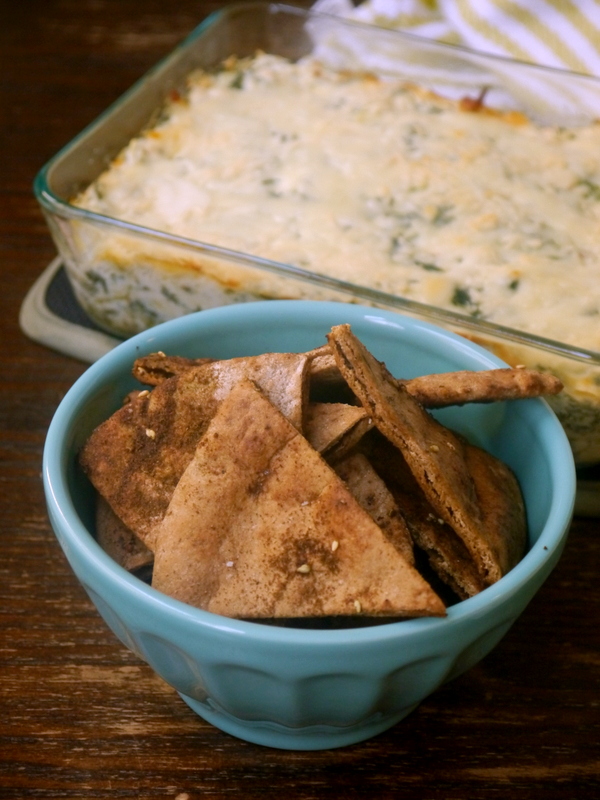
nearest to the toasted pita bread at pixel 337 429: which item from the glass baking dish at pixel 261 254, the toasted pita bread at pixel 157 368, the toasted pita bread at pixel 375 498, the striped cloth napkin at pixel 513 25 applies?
the toasted pita bread at pixel 375 498

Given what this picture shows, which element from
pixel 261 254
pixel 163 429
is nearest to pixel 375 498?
pixel 163 429

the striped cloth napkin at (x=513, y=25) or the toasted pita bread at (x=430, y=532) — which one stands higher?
the striped cloth napkin at (x=513, y=25)

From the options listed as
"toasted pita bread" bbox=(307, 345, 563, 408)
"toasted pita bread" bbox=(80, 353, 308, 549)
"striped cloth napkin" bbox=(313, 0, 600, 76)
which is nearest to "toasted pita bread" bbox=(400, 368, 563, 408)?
"toasted pita bread" bbox=(307, 345, 563, 408)

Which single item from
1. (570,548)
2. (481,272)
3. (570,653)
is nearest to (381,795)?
(570,653)

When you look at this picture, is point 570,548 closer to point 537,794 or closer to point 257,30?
point 537,794

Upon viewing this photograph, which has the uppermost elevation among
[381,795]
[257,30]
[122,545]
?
[257,30]

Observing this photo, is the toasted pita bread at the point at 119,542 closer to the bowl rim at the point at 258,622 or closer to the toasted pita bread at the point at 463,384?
the bowl rim at the point at 258,622
